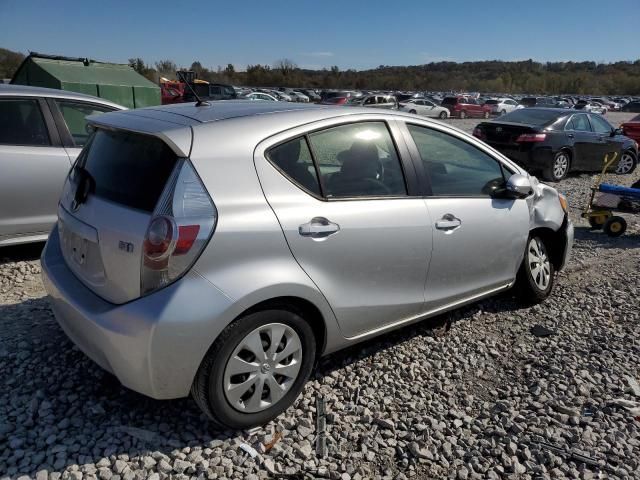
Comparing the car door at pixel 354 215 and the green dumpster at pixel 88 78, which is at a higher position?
the green dumpster at pixel 88 78

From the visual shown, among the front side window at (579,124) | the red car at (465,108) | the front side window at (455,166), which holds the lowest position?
the red car at (465,108)

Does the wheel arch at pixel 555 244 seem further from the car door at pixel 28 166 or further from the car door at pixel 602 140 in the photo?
the car door at pixel 602 140

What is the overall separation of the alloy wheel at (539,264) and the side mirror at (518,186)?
575 millimetres

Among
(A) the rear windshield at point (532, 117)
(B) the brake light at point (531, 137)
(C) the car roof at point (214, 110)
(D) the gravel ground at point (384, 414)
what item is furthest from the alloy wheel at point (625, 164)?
(C) the car roof at point (214, 110)

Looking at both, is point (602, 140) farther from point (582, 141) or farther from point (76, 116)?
point (76, 116)

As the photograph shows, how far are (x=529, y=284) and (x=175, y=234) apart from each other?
3084mm

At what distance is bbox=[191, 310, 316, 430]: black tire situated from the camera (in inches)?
94.4

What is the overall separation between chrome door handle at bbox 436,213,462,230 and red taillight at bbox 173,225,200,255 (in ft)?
5.25

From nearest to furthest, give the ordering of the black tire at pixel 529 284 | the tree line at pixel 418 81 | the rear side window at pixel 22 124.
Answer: the black tire at pixel 529 284 < the rear side window at pixel 22 124 < the tree line at pixel 418 81

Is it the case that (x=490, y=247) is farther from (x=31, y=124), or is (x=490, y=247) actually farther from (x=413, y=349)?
(x=31, y=124)

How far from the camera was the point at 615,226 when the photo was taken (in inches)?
270

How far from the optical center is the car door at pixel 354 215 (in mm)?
2607

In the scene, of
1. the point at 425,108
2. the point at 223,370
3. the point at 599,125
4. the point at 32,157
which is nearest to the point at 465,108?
the point at 425,108

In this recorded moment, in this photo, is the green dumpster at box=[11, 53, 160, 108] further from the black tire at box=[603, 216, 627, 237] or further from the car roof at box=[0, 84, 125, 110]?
the black tire at box=[603, 216, 627, 237]
